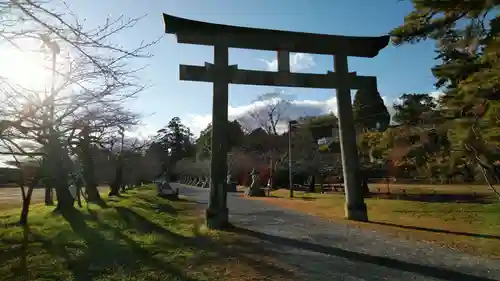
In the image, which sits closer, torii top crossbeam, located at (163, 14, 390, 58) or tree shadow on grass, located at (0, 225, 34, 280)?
tree shadow on grass, located at (0, 225, 34, 280)

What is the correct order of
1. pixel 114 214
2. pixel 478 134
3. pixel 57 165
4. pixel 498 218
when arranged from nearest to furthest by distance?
1. pixel 478 134
2. pixel 498 218
3. pixel 57 165
4. pixel 114 214

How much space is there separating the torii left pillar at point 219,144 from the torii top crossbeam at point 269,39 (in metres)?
0.46

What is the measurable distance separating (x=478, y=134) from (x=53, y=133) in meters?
12.2

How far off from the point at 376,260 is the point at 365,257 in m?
0.27

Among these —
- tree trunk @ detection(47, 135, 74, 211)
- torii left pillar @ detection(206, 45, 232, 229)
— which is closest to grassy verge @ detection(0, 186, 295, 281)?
torii left pillar @ detection(206, 45, 232, 229)

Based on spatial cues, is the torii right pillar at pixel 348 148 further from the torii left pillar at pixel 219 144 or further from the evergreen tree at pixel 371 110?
the evergreen tree at pixel 371 110

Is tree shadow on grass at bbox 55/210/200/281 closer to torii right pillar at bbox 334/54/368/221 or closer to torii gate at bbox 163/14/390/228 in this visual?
torii gate at bbox 163/14/390/228

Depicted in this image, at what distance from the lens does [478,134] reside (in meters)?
8.63

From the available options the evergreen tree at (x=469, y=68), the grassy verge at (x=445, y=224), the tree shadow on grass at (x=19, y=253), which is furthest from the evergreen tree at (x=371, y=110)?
the tree shadow on grass at (x=19, y=253)

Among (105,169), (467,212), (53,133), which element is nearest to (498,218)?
(467,212)

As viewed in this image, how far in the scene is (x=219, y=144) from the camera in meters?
10.8

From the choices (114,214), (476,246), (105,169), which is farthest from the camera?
(105,169)

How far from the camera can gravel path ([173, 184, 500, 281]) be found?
5754mm

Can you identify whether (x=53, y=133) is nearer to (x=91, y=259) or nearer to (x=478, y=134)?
(x=91, y=259)
